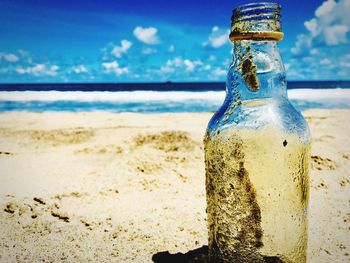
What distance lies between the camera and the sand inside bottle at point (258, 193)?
1171 mm

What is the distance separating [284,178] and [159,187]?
1.69m

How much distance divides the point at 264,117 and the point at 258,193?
0.93 feet

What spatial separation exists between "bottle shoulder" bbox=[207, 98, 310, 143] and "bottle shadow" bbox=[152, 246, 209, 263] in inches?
31.9

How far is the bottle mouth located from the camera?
3.61 ft

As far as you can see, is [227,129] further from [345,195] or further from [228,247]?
[345,195]

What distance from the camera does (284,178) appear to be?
1.16 meters

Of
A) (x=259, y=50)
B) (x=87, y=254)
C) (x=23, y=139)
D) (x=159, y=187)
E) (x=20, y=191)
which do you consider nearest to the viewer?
(x=259, y=50)

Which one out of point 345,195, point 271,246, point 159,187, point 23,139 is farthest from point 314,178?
point 23,139

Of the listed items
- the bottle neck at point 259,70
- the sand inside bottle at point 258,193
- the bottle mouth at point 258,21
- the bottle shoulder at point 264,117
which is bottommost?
the sand inside bottle at point 258,193

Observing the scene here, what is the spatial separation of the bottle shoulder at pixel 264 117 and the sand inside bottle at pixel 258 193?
0.02 metres

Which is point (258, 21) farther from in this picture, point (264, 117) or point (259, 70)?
point (264, 117)

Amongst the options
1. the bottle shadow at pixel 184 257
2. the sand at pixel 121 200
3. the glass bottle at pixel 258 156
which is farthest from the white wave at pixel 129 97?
the glass bottle at pixel 258 156

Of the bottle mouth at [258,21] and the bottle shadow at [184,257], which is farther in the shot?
the bottle shadow at [184,257]

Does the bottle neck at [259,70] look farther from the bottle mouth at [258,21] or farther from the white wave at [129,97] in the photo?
the white wave at [129,97]
